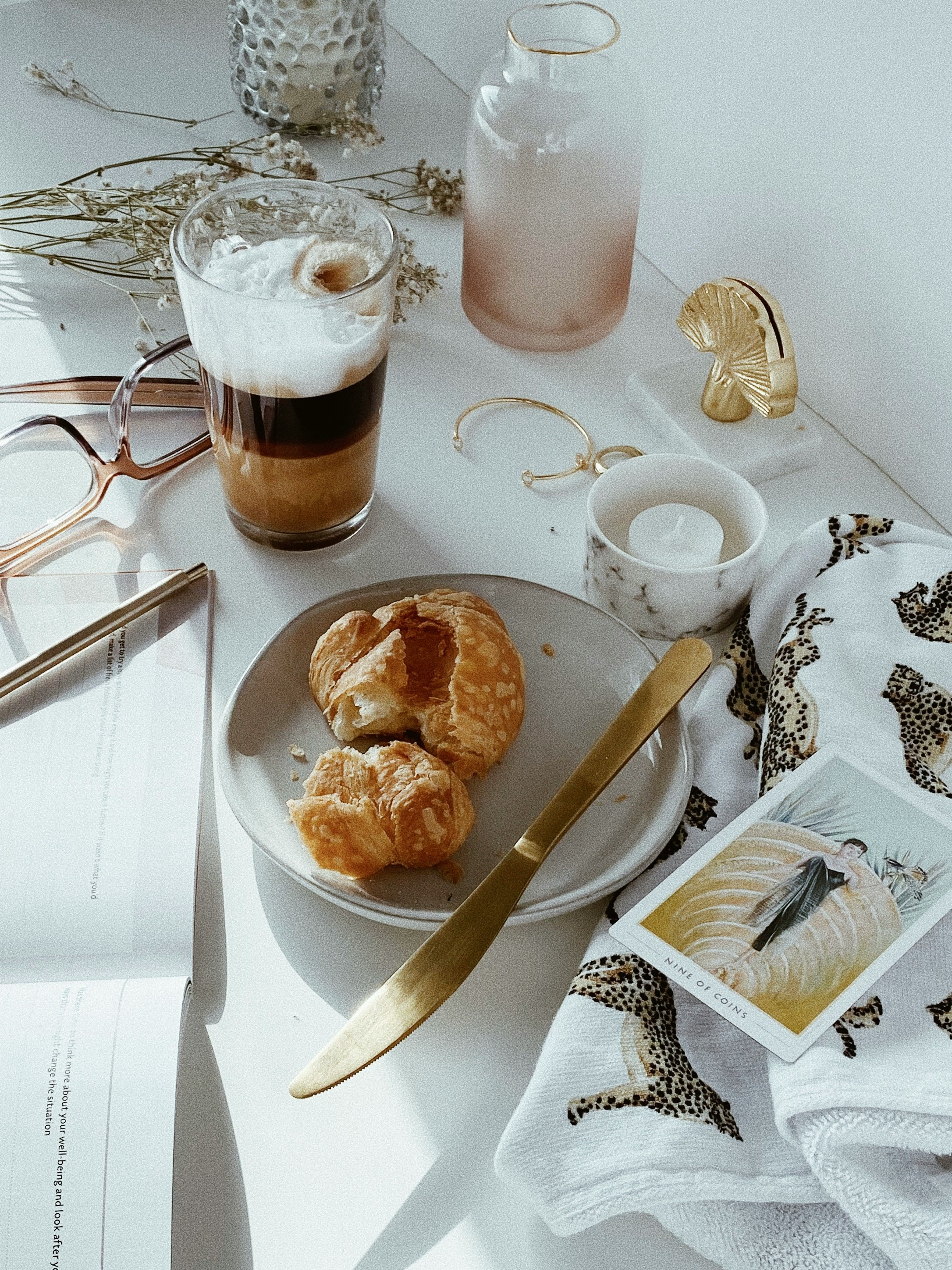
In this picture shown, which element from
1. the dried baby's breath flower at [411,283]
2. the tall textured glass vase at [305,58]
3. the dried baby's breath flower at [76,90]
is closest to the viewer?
the dried baby's breath flower at [411,283]

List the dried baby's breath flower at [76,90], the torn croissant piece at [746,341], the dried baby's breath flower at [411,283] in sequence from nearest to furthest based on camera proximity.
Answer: the torn croissant piece at [746,341] < the dried baby's breath flower at [411,283] < the dried baby's breath flower at [76,90]

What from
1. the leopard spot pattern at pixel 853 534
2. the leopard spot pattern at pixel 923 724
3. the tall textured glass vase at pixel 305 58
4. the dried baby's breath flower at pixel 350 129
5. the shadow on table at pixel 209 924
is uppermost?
the tall textured glass vase at pixel 305 58

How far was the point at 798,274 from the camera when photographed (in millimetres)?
875

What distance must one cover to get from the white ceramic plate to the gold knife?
0.01 metres

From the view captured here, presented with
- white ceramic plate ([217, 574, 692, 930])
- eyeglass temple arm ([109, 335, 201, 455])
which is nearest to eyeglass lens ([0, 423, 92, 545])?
eyeglass temple arm ([109, 335, 201, 455])

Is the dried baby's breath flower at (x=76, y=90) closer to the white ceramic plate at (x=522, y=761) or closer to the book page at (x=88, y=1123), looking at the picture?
the white ceramic plate at (x=522, y=761)

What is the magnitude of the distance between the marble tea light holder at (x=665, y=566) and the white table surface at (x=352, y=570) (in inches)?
2.4

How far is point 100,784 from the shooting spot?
634mm

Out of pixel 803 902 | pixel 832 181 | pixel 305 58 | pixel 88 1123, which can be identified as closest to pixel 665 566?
pixel 803 902

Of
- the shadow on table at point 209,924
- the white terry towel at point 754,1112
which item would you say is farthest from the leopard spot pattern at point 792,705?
the shadow on table at point 209,924

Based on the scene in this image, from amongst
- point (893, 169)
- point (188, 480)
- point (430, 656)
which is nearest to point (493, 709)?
point (430, 656)

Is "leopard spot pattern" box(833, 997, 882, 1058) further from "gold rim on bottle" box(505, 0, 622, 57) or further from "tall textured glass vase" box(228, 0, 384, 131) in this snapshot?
"tall textured glass vase" box(228, 0, 384, 131)

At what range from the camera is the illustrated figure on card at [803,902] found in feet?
1.73

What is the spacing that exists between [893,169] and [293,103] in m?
0.63
